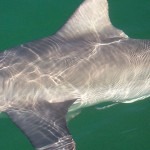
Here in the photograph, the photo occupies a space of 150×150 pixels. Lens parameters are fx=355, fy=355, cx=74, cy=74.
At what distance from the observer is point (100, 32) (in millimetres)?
6551

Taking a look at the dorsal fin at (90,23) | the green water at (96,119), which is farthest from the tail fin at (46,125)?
the dorsal fin at (90,23)

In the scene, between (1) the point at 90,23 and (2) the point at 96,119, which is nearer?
(1) the point at 90,23

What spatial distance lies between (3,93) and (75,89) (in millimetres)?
1134

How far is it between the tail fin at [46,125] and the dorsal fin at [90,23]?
1.41 metres

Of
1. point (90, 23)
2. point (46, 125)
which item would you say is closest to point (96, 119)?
point (90, 23)

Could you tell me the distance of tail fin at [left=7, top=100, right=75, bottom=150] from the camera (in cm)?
475

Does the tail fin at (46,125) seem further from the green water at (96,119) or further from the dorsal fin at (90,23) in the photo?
the dorsal fin at (90,23)

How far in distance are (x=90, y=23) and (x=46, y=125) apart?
233 centimetres

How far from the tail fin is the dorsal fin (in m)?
1.41

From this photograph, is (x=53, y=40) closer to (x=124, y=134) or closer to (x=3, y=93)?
(x=3, y=93)

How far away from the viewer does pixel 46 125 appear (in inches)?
200

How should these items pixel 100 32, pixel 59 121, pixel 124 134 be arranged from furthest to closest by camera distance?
pixel 124 134 < pixel 100 32 < pixel 59 121

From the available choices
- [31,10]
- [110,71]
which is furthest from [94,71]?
[31,10]

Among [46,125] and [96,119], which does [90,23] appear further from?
[46,125]
